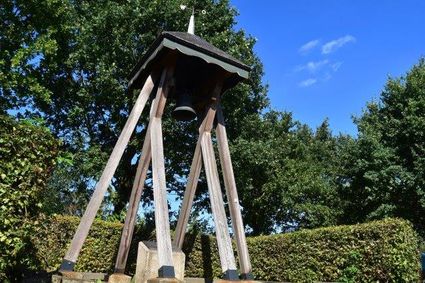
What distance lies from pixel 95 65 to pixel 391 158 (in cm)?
1242

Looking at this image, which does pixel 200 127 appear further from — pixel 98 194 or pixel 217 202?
pixel 98 194

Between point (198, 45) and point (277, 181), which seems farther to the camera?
point (277, 181)

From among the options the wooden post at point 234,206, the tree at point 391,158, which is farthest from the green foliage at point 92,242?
the tree at point 391,158

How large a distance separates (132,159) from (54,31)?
18.7 feet

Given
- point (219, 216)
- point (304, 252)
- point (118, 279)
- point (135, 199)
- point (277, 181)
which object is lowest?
point (118, 279)

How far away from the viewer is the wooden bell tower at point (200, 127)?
654 centimetres

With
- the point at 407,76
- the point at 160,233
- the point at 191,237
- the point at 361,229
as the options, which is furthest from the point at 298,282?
the point at 407,76

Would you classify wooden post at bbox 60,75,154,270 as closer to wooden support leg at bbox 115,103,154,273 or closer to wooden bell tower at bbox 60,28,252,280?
wooden bell tower at bbox 60,28,252,280

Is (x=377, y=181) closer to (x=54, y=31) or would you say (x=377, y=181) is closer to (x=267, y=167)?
(x=267, y=167)

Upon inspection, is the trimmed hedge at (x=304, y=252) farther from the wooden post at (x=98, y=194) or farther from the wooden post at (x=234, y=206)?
the wooden post at (x=234, y=206)

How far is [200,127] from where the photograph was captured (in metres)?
7.71

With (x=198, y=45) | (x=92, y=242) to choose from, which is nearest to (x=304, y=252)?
(x=92, y=242)

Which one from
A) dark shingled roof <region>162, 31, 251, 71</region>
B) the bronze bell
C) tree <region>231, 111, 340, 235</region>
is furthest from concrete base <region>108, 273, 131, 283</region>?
tree <region>231, 111, 340, 235</region>

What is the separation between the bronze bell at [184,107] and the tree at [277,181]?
876cm
